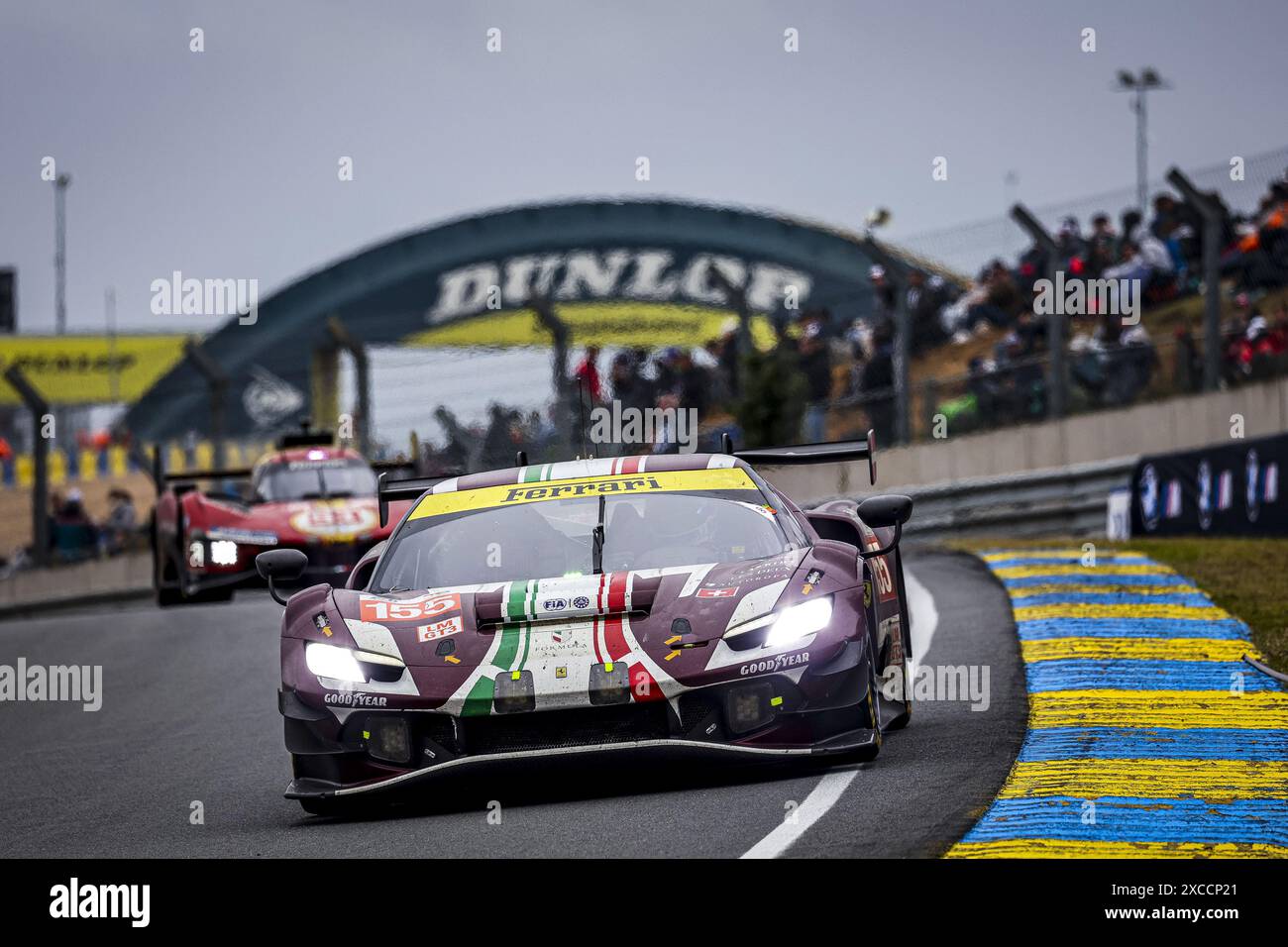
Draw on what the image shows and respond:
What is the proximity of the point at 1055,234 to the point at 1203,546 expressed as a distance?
5.03m

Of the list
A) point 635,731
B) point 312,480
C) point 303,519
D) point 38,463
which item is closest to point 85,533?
point 38,463

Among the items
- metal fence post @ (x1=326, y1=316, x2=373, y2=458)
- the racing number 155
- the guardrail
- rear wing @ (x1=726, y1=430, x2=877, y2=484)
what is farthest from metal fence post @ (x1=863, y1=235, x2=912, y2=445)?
the racing number 155

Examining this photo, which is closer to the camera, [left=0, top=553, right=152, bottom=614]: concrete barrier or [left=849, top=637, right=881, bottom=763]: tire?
[left=849, top=637, right=881, bottom=763]: tire

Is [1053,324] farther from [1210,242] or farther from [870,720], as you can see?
[870,720]

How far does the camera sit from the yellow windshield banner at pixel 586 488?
325 inches

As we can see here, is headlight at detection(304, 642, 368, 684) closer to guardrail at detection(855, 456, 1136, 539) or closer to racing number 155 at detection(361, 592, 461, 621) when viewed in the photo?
racing number 155 at detection(361, 592, 461, 621)

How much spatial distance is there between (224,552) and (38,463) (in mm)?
7146

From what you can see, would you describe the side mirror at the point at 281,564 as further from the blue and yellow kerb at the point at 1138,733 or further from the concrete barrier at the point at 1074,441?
the concrete barrier at the point at 1074,441

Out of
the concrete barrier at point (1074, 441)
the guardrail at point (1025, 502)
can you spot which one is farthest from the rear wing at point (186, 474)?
the guardrail at point (1025, 502)

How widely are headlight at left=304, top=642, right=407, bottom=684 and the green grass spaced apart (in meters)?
3.89

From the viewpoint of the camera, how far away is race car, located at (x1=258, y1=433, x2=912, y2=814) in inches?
268

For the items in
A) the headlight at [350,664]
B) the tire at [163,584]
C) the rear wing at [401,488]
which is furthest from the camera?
the tire at [163,584]

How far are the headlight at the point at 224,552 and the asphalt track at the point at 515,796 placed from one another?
6486 millimetres
